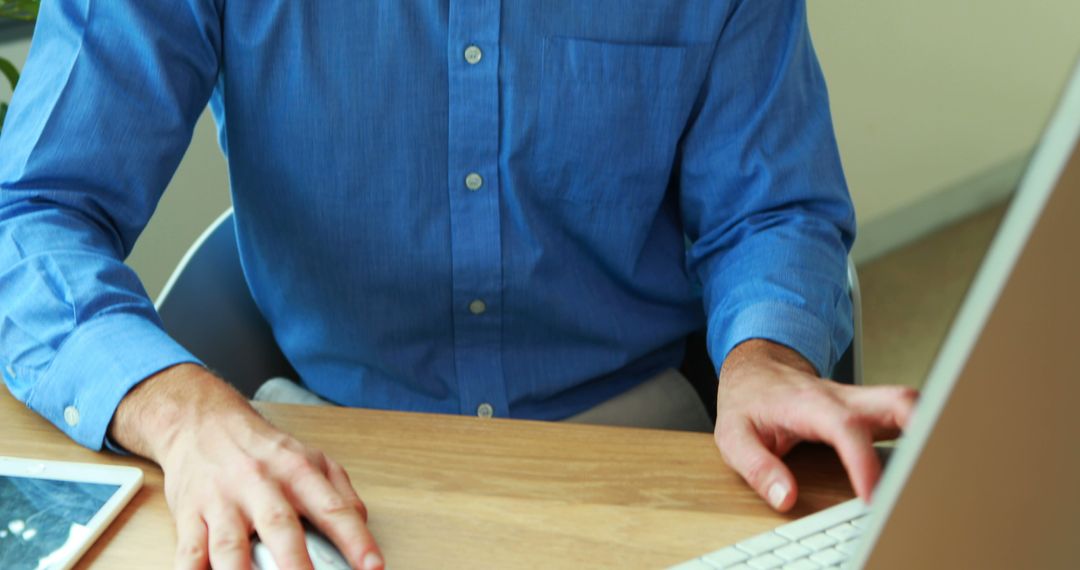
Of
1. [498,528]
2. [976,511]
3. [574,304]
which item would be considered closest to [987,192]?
[574,304]

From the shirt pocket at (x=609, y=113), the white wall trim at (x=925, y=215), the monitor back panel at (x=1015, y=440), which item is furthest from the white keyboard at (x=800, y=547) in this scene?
the white wall trim at (x=925, y=215)

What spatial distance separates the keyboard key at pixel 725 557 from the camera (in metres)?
0.67

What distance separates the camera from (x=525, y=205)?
1157 millimetres

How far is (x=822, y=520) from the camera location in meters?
0.73

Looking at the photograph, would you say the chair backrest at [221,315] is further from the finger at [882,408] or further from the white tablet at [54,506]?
the finger at [882,408]

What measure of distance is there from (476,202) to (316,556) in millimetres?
520

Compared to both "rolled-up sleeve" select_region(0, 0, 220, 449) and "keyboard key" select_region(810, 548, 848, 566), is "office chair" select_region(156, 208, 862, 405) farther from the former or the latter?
"keyboard key" select_region(810, 548, 848, 566)

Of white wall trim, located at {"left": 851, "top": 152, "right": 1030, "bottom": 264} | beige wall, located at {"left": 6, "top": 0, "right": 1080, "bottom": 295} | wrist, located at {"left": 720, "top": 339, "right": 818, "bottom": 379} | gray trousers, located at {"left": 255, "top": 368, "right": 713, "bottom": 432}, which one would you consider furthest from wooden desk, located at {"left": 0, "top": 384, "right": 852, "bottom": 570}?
white wall trim, located at {"left": 851, "top": 152, "right": 1030, "bottom": 264}

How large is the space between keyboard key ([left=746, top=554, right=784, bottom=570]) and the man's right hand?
0.21 meters

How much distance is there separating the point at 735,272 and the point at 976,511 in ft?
2.45

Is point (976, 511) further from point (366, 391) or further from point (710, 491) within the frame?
point (366, 391)

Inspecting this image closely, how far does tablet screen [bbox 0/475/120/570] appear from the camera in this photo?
27.4 inches

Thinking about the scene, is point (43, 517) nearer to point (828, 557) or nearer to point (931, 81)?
point (828, 557)

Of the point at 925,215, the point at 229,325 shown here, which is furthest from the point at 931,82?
the point at 229,325
